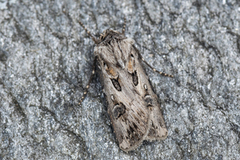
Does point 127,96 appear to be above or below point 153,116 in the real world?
above

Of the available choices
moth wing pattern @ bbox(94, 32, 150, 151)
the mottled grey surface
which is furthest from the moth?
the mottled grey surface

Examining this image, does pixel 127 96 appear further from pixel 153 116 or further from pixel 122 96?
pixel 153 116

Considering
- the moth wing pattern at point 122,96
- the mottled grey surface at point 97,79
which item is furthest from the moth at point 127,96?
the mottled grey surface at point 97,79

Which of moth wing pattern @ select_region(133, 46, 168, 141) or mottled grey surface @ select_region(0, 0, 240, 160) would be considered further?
mottled grey surface @ select_region(0, 0, 240, 160)

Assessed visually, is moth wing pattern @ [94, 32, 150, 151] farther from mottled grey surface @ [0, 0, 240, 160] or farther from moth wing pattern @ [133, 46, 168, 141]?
mottled grey surface @ [0, 0, 240, 160]

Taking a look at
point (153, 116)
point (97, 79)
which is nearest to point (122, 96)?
point (153, 116)

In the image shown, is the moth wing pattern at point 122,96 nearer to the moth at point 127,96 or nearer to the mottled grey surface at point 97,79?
the moth at point 127,96

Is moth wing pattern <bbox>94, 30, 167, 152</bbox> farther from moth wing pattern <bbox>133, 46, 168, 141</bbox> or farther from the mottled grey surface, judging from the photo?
the mottled grey surface

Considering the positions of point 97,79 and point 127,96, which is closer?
point 127,96
